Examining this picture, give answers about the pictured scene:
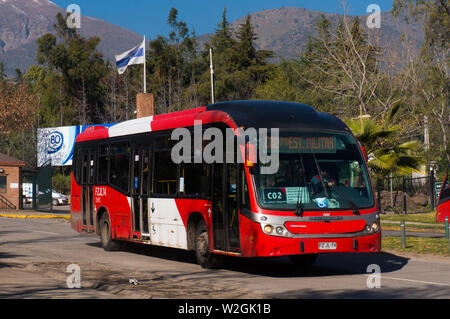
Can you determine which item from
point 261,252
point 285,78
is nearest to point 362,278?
point 261,252

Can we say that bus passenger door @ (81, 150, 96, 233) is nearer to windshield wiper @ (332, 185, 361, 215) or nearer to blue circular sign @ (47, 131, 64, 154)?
windshield wiper @ (332, 185, 361, 215)

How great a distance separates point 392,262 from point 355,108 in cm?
3244

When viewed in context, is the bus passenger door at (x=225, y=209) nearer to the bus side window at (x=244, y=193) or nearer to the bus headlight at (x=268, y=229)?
the bus side window at (x=244, y=193)

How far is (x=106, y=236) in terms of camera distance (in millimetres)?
21141

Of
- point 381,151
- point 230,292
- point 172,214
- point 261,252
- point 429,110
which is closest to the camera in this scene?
point 230,292

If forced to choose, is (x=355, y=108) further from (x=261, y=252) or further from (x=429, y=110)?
(x=261, y=252)

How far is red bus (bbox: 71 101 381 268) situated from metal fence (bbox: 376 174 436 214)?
2685 cm

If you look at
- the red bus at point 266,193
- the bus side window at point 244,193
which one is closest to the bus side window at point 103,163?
the red bus at point 266,193

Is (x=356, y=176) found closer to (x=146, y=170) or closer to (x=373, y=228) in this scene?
(x=373, y=228)

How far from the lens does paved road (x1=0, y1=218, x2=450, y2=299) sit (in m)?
11.7

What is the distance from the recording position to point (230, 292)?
1168 centimetres

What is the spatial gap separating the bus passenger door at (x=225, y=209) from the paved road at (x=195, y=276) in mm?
641

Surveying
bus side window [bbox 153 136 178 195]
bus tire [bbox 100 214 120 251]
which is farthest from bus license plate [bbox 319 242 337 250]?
bus tire [bbox 100 214 120 251]

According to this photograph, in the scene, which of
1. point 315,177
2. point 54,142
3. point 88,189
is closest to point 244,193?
point 315,177
